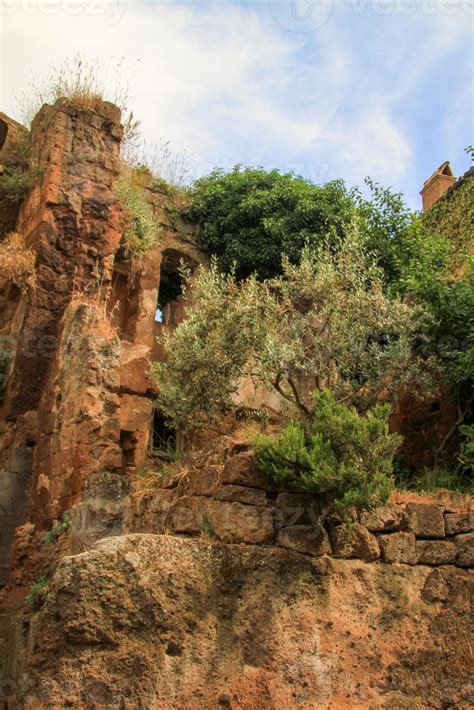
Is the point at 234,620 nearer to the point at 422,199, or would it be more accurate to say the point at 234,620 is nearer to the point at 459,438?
the point at 459,438

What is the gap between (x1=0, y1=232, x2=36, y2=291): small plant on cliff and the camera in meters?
10.5

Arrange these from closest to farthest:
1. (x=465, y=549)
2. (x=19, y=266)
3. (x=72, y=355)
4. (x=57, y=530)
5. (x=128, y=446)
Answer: (x=465, y=549), (x=57, y=530), (x=72, y=355), (x=128, y=446), (x=19, y=266)

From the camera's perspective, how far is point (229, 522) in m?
5.96

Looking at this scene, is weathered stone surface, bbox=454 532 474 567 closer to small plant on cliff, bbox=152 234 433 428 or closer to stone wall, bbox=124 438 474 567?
stone wall, bbox=124 438 474 567

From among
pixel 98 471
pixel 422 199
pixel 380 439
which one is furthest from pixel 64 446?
pixel 422 199

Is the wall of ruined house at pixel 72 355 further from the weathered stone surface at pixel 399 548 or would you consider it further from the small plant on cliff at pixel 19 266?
the weathered stone surface at pixel 399 548

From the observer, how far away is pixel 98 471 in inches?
331

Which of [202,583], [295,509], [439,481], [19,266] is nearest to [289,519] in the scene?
[295,509]

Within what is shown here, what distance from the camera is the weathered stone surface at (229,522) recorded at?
5.91 metres

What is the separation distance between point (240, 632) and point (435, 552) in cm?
197

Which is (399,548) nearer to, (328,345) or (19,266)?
(328,345)

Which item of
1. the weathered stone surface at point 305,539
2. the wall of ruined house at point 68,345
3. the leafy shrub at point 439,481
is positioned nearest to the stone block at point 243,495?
the weathered stone surface at point 305,539

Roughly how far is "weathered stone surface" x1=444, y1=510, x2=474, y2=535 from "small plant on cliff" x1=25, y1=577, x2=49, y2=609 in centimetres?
402

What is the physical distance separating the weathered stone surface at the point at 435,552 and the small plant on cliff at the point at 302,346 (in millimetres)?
2110
